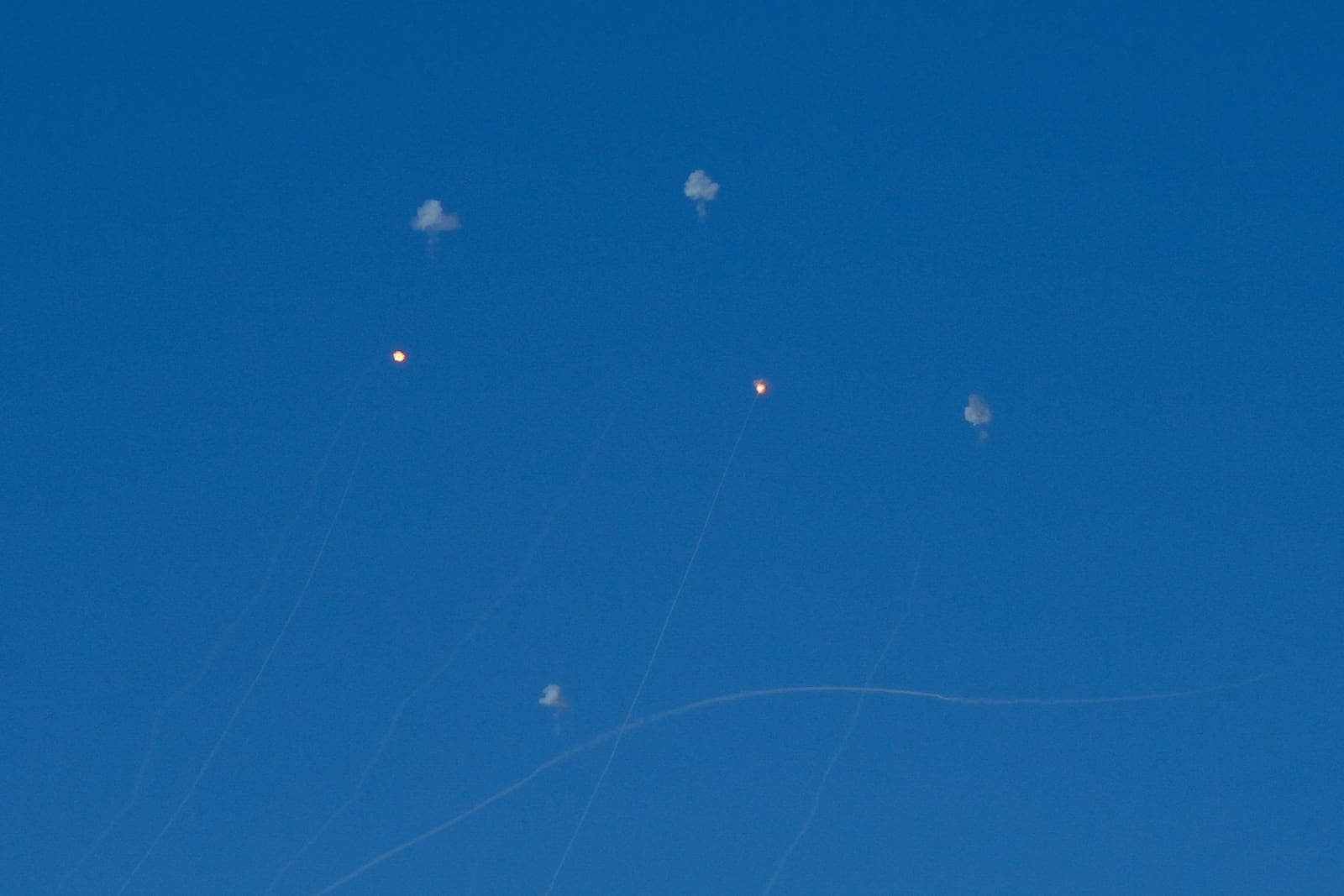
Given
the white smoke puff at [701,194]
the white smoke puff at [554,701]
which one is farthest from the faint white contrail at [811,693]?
the white smoke puff at [701,194]

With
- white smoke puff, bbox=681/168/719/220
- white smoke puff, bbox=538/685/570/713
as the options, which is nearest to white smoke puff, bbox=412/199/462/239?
white smoke puff, bbox=681/168/719/220

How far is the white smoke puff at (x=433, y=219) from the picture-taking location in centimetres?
1761

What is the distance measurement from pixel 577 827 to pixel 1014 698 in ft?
14.6

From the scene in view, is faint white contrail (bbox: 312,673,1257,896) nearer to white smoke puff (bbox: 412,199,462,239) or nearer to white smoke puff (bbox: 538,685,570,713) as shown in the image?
white smoke puff (bbox: 538,685,570,713)

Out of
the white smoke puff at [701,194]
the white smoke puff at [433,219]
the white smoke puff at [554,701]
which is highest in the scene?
the white smoke puff at [701,194]

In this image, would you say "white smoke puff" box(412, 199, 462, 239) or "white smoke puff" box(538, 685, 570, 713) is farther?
"white smoke puff" box(412, 199, 462, 239)

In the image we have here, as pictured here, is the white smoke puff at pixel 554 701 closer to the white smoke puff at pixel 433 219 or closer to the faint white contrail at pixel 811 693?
the faint white contrail at pixel 811 693

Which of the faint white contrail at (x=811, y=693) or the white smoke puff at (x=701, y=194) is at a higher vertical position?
the white smoke puff at (x=701, y=194)

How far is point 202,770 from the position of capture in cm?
1691

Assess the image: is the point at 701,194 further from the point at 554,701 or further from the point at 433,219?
the point at 554,701

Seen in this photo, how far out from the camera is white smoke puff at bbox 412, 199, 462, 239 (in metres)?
17.6

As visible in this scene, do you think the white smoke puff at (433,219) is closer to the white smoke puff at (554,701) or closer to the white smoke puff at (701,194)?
the white smoke puff at (701,194)

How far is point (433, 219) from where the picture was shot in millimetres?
17609

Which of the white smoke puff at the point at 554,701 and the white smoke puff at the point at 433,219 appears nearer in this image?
the white smoke puff at the point at 554,701
